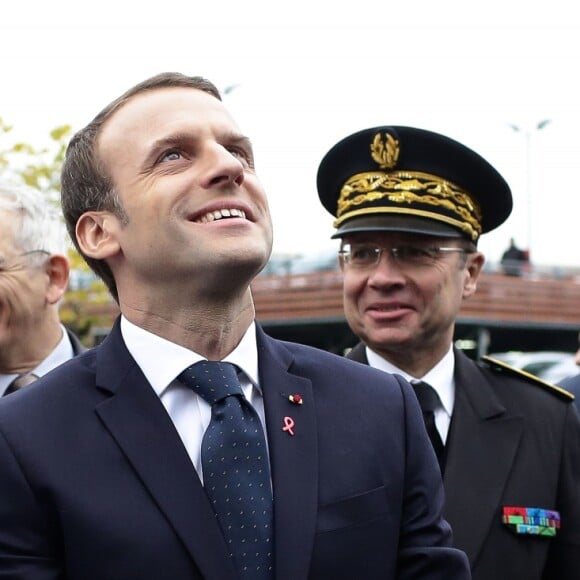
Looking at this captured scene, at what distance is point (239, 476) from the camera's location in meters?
A: 2.46

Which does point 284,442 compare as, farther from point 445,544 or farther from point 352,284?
point 352,284

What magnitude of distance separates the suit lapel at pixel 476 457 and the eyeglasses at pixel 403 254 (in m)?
0.40

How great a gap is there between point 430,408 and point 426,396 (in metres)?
0.05

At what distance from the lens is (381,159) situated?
433 cm

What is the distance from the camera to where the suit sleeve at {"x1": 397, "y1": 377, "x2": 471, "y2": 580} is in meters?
2.58

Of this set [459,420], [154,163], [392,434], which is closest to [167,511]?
A: [392,434]

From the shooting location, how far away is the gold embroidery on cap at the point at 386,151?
4.31 metres

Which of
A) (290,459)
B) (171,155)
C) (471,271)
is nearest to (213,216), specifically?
(171,155)

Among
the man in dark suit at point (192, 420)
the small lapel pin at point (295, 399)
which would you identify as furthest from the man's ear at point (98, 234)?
the small lapel pin at point (295, 399)


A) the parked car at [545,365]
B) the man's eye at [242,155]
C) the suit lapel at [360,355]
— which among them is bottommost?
the parked car at [545,365]

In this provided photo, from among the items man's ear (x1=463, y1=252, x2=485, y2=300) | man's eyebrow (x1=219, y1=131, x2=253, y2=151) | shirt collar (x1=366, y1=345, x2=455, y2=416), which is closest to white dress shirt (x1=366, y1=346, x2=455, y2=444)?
shirt collar (x1=366, y1=345, x2=455, y2=416)

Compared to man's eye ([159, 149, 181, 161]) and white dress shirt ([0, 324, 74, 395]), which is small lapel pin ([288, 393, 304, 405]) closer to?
man's eye ([159, 149, 181, 161])

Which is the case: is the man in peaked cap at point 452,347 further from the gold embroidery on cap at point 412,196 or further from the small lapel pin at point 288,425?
the small lapel pin at point 288,425

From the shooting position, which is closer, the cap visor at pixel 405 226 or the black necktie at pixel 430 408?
the black necktie at pixel 430 408
